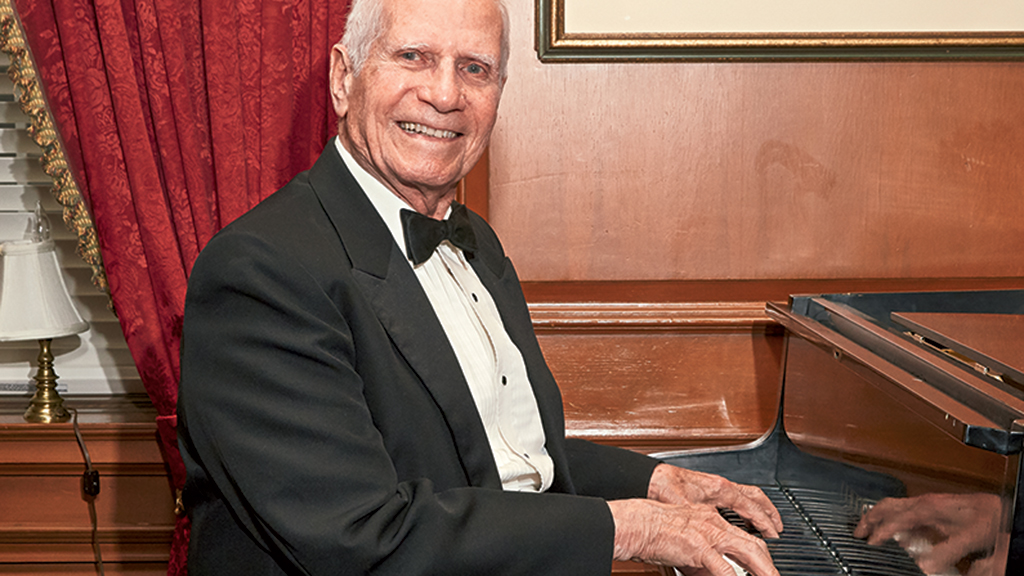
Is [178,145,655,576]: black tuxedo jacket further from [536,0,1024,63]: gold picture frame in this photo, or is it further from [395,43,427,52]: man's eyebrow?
[536,0,1024,63]: gold picture frame

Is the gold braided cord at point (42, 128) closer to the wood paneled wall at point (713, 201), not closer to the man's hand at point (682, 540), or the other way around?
the wood paneled wall at point (713, 201)

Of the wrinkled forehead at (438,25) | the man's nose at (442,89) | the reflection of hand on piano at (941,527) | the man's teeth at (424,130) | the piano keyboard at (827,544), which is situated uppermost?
the wrinkled forehead at (438,25)

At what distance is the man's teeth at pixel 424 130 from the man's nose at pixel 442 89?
0.04m

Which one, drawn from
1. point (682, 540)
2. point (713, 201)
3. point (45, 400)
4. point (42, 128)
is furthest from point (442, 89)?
point (45, 400)

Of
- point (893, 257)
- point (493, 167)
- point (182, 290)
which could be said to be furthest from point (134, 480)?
point (893, 257)

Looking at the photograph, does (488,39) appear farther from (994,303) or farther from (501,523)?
(994,303)

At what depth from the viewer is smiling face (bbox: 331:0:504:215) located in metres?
1.43

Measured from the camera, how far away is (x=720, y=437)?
229 cm

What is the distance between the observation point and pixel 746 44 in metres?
2.24

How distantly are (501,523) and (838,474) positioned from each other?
64 cm

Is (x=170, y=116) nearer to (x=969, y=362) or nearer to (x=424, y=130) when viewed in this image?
(x=424, y=130)

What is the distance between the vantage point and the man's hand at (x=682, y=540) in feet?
4.12

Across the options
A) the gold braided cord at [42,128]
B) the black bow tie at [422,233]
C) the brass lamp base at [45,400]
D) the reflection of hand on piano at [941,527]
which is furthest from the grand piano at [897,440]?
the brass lamp base at [45,400]

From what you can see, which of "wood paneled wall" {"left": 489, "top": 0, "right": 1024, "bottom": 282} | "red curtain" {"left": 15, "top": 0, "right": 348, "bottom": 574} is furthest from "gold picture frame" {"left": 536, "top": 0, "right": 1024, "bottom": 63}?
"red curtain" {"left": 15, "top": 0, "right": 348, "bottom": 574}
